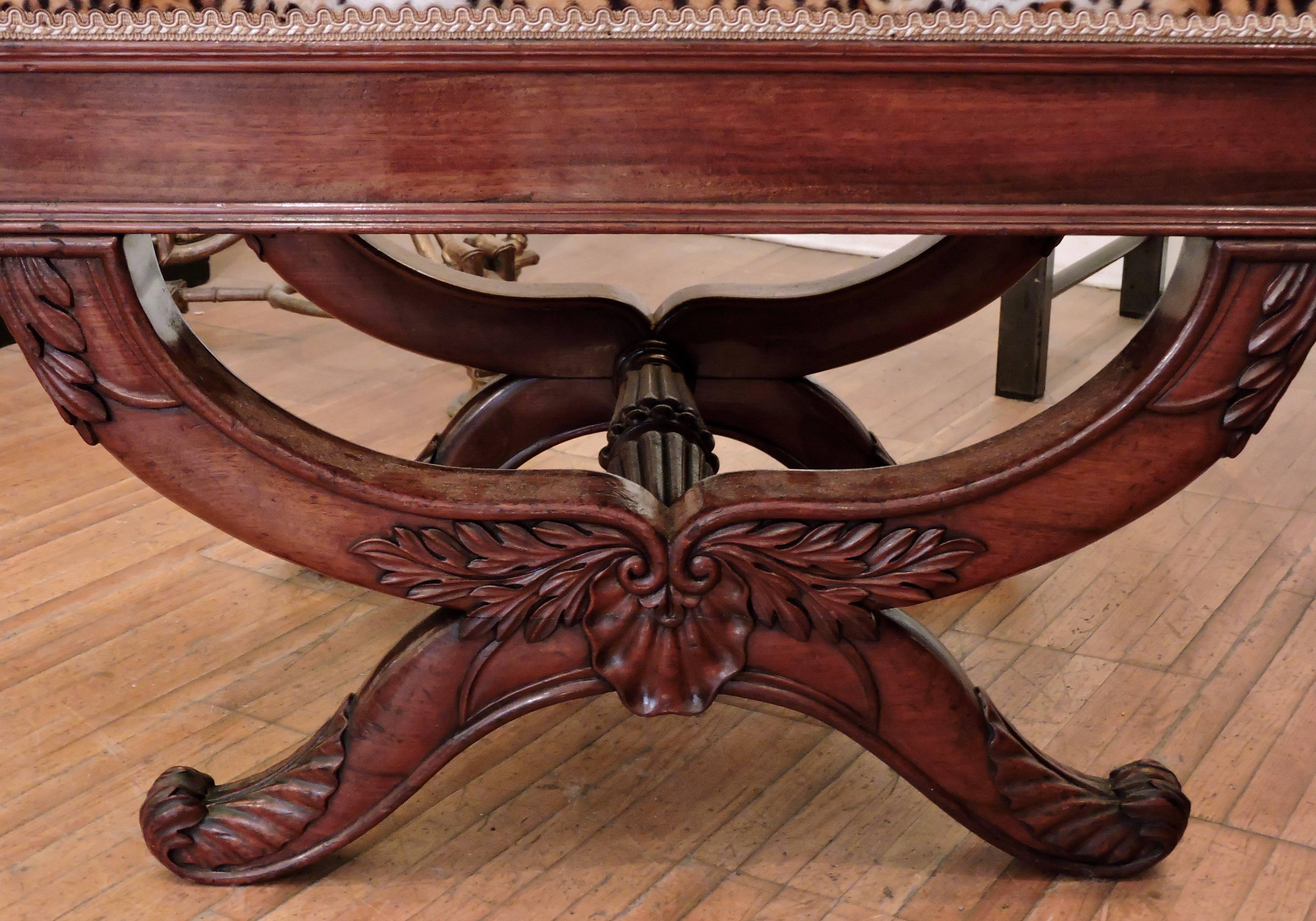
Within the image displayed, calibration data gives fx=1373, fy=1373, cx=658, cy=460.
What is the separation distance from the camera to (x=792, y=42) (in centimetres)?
79

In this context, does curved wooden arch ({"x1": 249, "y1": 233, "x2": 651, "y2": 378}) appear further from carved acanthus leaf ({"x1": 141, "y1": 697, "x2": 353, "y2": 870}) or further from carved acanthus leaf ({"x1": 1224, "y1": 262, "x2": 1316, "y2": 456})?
carved acanthus leaf ({"x1": 1224, "y1": 262, "x2": 1316, "y2": 456})

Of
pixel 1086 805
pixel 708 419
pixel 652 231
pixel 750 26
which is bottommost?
pixel 1086 805

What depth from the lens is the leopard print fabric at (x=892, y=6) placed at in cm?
77

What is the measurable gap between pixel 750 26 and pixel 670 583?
0.44 metres

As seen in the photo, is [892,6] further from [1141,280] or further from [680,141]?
[1141,280]

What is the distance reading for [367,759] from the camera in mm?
1111

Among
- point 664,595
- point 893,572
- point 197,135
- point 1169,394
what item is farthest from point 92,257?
point 1169,394

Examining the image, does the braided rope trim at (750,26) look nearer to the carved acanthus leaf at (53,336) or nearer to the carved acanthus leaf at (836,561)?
the carved acanthus leaf at (53,336)

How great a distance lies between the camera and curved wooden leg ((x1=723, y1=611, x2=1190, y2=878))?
108cm

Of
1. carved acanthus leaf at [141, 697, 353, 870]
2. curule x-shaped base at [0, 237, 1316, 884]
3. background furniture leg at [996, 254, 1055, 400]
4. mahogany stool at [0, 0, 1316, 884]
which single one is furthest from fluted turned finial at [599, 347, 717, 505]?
background furniture leg at [996, 254, 1055, 400]

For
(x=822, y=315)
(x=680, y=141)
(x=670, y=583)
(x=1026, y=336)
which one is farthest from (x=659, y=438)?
(x=1026, y=336)

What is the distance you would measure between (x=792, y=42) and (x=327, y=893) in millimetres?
787

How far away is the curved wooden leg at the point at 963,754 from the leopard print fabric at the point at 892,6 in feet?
1.60

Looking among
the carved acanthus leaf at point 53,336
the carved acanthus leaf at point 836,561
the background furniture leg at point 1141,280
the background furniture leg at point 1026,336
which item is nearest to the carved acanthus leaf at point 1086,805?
the carved acanthus leaf at point 836,561
